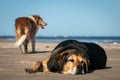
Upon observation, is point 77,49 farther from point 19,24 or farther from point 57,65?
point 19,24

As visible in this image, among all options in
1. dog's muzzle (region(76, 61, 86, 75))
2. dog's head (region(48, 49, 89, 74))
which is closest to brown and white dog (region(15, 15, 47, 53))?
dog's head (region(48, 49, 89, 74))

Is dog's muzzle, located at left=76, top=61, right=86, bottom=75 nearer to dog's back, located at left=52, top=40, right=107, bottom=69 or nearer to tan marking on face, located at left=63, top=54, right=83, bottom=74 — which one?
tan marking on face, located at left=63, top=54, right=83, bottom=74

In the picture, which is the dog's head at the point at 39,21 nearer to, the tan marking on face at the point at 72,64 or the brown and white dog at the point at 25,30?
the brown and white dog at the point at 25,30

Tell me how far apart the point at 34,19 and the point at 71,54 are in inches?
344

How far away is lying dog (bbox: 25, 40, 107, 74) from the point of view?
336 inches

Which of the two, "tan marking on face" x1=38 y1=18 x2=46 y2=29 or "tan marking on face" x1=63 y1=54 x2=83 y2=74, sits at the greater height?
"tan marking on face" x1=38 y1=18 x2=46 y2=29

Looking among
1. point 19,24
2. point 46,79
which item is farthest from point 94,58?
point 19,24

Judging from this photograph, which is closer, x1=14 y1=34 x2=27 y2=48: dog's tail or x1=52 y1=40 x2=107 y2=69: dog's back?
x1=52 y1=40 x2=107 y2=69: dog's back

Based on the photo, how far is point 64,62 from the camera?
8.62m

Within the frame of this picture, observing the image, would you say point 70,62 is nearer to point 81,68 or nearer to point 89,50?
point 81,68

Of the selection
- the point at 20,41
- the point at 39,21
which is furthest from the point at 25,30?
the point at 39,21

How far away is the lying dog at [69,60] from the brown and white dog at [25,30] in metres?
6.59

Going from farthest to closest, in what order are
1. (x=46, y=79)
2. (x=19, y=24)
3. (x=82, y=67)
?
Answer: (x=19, y=24) → (x=82, y=67) → (x=46, y=79)

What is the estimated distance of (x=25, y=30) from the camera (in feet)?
53.8
